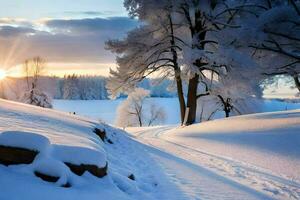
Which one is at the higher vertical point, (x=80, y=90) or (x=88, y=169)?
(x=80, y=90)

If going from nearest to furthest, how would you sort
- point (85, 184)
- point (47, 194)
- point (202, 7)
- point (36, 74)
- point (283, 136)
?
point (47, 194) < point (85, 184) < point (283, 136) < point (202, 7) < point (36, 74)

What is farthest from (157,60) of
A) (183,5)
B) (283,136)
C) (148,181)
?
(148,181)

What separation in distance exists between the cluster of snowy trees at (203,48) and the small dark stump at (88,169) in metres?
7.51

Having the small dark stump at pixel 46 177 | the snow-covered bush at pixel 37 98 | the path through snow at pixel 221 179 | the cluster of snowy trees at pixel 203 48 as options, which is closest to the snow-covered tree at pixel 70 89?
the snow-covered bush at pixel 37 98

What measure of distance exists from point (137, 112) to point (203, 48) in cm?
3769

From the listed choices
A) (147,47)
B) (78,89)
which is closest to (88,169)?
(147,47)

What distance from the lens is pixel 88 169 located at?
19.0ft

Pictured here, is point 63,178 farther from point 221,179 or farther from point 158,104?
point 158,104

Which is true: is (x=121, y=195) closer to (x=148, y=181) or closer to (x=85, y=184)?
(x=85, y=184)

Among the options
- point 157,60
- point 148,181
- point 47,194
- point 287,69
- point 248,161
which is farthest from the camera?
point 157,60

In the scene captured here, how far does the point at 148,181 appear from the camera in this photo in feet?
23.0

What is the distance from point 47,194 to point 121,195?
1.11 meters

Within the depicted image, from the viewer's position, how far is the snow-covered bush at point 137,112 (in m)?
55.7

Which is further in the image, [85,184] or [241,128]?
[241,128]
